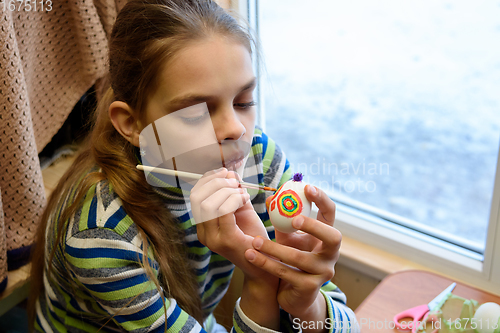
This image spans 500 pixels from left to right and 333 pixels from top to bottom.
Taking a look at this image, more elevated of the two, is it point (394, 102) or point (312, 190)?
point (312, 190)

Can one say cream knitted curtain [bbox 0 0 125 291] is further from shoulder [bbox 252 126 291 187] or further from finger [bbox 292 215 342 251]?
finger [bbox 292 215 342 251]

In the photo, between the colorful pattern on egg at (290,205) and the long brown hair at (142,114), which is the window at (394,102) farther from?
the colorful pattern on egg at (290,205)

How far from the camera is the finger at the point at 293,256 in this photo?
1.99 ft

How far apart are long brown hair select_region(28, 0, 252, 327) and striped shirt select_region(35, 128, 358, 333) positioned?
16 mm

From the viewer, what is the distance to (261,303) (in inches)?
27.1

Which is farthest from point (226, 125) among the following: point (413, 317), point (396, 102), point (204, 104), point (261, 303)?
point (396, 102)

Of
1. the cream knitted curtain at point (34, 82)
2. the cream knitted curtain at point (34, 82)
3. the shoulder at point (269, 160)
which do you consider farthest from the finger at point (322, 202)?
the cream knitted curtain at point (34, 82)

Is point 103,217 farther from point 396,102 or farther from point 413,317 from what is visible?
point 396,102

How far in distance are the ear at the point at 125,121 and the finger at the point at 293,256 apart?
28 centimetres

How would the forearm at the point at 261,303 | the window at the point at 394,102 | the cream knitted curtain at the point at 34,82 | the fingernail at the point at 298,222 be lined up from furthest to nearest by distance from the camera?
the window at the point at 394,102 → the cream knitted curtain at the point at 34,82 → the forearm at the point at 261,303 → the fingernail at the point at 298,222

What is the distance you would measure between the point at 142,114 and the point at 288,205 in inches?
11.1

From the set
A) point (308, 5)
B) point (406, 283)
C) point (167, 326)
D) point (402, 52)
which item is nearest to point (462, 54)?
point (402, 52)

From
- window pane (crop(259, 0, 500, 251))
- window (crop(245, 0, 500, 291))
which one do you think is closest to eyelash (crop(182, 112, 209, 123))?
window (crop(245, 0, 500, 291))

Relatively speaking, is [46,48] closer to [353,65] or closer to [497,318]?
[497,318]
